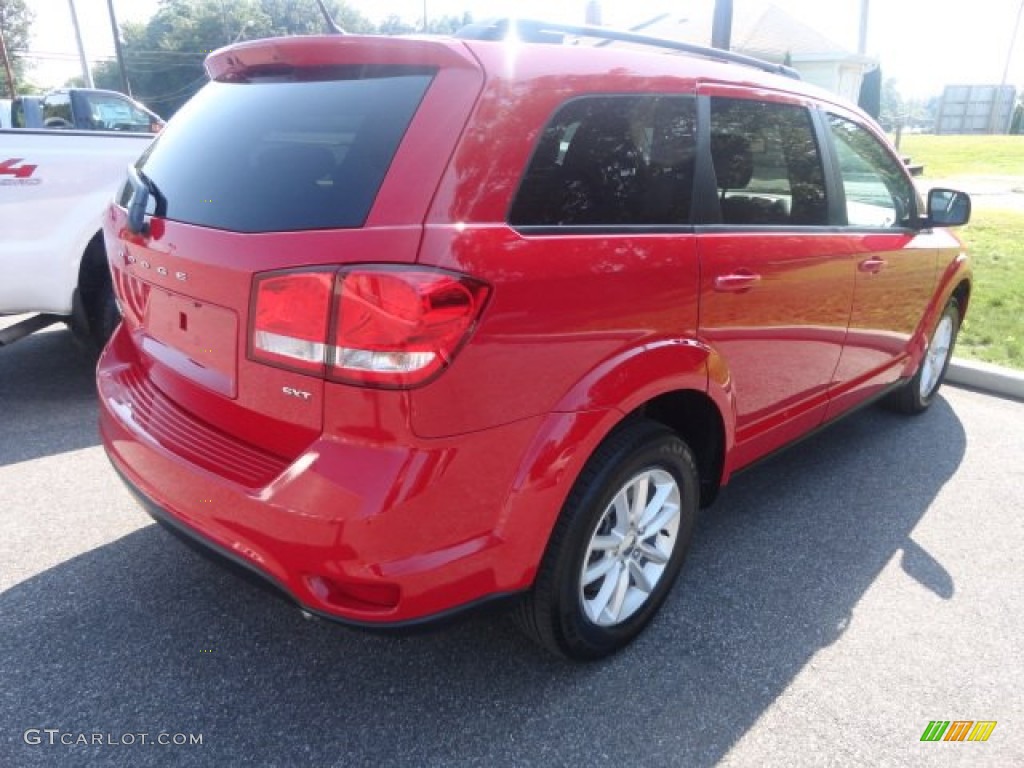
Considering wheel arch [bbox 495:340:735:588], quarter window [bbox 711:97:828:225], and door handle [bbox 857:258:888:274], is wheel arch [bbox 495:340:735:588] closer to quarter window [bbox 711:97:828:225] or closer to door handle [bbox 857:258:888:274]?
quarter window [bbox 711:97:828:225]

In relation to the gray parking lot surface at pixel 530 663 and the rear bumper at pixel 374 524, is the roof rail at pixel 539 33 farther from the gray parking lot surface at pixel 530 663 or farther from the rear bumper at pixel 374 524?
the gray parking lot surface at pixel 530 663

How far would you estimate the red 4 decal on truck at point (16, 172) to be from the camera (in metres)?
3.91

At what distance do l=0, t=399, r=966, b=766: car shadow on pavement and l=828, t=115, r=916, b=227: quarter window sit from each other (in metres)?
1.51

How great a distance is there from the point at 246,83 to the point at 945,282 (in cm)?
371

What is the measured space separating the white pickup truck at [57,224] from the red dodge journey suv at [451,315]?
6.34ft

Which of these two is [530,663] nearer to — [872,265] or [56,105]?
[872,265]

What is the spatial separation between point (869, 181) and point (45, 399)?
4552 millimetres

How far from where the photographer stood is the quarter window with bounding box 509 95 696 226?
6.27 ft

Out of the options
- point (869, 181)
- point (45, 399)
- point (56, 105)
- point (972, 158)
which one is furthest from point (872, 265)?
point (972, 158)

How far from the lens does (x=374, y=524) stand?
1.69 m

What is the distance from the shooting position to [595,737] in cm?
208

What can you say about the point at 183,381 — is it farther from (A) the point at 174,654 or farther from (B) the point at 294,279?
(A) the point at 174,654

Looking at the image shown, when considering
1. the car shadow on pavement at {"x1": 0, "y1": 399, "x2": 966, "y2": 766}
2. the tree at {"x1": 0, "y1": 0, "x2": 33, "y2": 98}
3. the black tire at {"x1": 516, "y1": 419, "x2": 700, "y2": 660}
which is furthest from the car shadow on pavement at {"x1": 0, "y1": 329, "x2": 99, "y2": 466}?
the tree at {"x1": 0, "y1": 0, "x2": 33, "y2": 98}

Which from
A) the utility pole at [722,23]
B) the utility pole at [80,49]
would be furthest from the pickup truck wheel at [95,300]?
the utility pole at [80,49]
